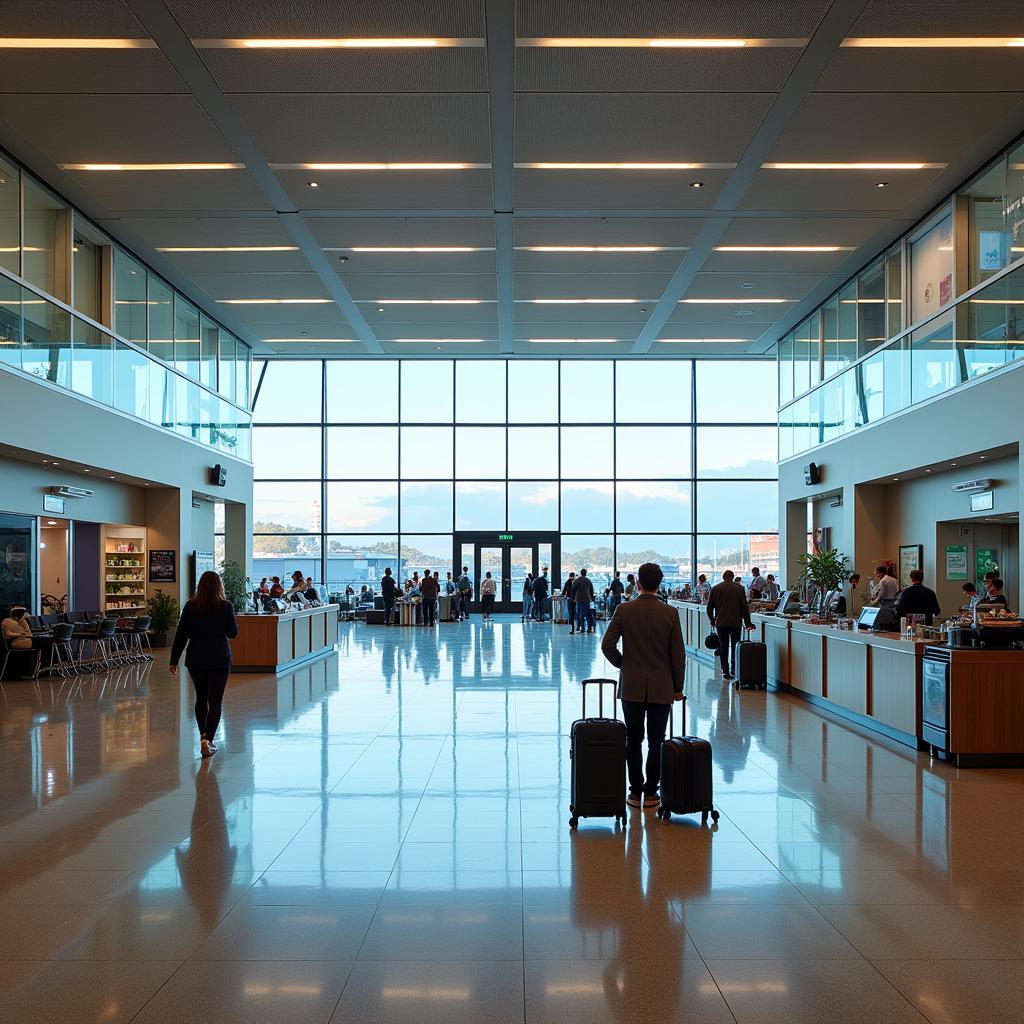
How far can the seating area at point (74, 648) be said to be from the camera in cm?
1416

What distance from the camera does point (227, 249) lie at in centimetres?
1634

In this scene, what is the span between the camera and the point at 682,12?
28.6 feet

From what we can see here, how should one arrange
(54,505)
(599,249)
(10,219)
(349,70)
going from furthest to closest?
(599,249), (54,505), (10,219), (349,70)

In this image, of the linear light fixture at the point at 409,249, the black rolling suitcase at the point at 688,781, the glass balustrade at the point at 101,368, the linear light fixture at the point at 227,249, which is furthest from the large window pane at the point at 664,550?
the black rolling suitcase at the point at 688,781

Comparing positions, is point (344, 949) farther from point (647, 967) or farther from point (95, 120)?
point (95, 120)

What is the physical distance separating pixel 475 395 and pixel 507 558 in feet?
16.7

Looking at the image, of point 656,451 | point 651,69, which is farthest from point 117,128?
point 656,451

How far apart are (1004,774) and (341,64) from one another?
28.4 feet

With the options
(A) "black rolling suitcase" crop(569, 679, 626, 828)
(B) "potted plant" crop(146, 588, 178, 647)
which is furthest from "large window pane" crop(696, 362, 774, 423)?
(A) "black rolling suitcase" crop(569, 679, 626, 828)

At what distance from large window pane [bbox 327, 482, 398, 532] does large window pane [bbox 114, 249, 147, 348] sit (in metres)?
12.1

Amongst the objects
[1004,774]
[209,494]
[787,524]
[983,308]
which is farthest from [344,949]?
[787,524]

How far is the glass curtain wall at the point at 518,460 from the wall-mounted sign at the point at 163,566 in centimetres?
949

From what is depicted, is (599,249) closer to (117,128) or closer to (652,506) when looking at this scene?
(117,128)

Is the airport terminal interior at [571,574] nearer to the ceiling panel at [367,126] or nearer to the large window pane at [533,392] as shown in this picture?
the ceiling panel at [367,126]
